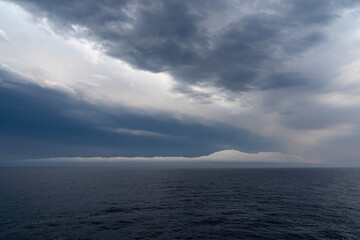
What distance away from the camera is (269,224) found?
3672 centimetres

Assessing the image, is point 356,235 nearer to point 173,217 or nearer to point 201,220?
point 201,220

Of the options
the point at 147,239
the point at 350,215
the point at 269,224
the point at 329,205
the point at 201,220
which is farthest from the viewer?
the point at 329,205

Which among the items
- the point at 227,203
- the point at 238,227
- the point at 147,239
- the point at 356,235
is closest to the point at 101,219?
the point at 147,239

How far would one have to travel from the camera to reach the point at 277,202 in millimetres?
55062

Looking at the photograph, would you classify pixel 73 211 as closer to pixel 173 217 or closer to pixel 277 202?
pixel 173 217

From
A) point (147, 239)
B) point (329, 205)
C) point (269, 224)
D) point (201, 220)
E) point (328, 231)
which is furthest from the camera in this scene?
point (329, 205)

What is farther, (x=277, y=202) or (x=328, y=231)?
(x=277, y=202)

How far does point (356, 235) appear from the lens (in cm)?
3209

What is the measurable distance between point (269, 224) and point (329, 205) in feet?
90.0

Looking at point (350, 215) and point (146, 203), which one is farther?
point (146, 203)

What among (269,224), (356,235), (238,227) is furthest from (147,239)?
(356,235)

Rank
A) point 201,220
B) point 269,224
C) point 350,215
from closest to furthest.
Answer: point 269,224 < point 201,220 < point 350,215

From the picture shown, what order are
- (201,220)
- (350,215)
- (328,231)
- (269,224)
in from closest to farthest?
(328,231) → (269,224) → (201,220) → (350,215)

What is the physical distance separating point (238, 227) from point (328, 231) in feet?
48.7
